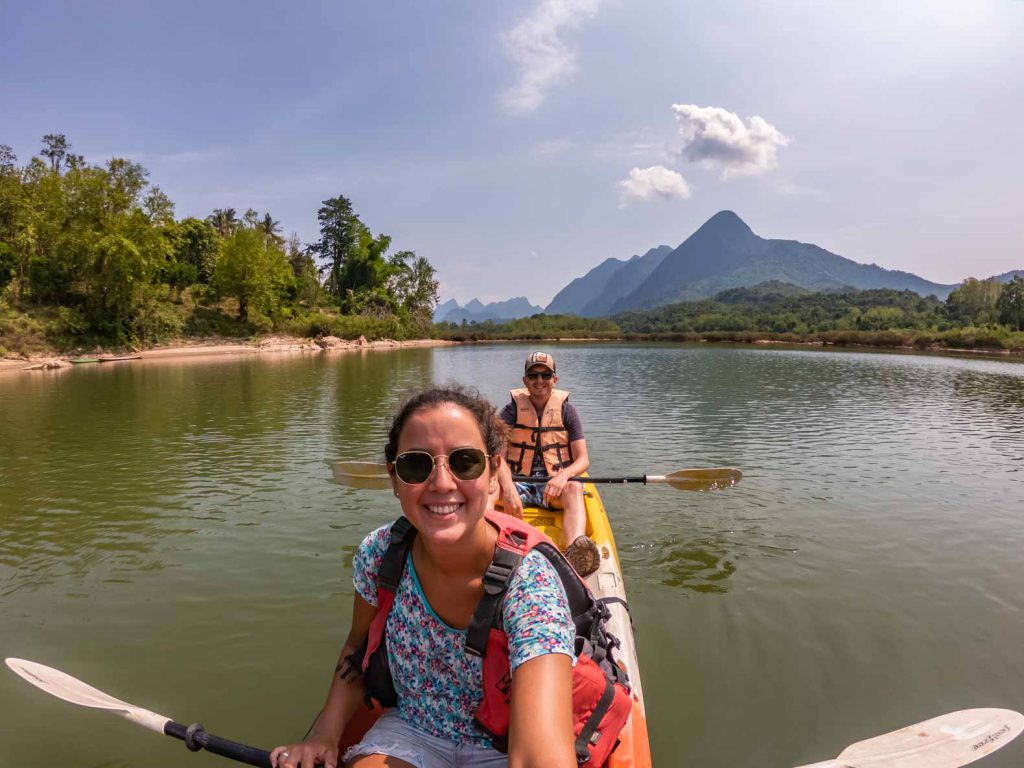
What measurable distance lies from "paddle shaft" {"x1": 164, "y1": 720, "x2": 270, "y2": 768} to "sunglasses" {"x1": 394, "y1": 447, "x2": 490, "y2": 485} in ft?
3.65

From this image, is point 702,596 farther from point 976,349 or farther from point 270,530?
Answer: point 976,349

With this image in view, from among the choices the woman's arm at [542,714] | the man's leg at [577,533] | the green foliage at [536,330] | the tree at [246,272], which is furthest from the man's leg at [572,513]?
the green foliage at [536,330]

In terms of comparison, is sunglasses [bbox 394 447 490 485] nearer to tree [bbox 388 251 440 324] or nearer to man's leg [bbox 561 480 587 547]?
man's leg [bbox 561 480 587 547]

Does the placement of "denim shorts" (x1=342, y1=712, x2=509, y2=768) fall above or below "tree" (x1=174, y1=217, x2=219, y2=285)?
below

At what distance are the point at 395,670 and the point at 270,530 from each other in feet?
17.5

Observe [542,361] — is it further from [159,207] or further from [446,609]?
[159,207]

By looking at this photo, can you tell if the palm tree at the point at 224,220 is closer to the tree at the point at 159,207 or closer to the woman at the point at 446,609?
the tree at the point at 159,207

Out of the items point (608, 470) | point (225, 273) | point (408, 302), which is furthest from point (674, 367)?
point (408, 302)

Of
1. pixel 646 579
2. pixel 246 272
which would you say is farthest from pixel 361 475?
pixel 246 272

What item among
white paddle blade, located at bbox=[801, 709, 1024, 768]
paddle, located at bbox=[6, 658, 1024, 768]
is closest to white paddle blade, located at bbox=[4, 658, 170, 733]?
paddle, located at bbox=[6, 658, 1024, 768]

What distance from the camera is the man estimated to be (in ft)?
17.1

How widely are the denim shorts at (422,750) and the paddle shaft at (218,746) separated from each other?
370mm

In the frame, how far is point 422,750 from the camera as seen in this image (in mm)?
1789

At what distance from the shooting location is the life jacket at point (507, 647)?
1.63 m
